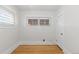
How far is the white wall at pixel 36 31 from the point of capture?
4211mm

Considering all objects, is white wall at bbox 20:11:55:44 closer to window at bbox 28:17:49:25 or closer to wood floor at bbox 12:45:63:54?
window at bbox 28:17:49:25

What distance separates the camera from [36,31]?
4402 mm

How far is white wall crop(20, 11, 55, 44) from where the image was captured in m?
4.21

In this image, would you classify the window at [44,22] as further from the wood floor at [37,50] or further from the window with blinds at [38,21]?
the wood floor at [37,50]

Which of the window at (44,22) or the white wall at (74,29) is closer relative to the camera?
the white wall at (74,29)

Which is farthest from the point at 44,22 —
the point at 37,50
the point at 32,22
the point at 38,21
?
the point at 37,50

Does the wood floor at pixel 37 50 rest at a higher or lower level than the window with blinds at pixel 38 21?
lower

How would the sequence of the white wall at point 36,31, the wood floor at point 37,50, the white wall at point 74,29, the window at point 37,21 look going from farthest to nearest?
the window at point 37,21 → the white wall at point 36,31 → the wood floor at point 37,50 → the white wall at point 74,29

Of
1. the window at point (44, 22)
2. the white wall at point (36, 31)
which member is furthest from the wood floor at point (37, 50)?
the window at point (44, 22)

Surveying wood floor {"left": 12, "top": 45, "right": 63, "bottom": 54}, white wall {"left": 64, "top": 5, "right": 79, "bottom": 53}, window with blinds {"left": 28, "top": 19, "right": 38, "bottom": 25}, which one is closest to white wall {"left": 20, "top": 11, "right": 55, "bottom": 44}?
window with blinds {"left": 28, "top": 19, "right": 38, "bottom": 25}

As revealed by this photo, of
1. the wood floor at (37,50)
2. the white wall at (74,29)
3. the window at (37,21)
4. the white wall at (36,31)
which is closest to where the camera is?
the white wall at (74,29)
